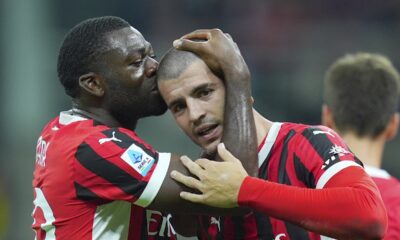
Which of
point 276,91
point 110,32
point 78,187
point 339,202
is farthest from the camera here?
point 276,91

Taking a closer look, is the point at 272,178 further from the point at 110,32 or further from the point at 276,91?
the point at 276,91

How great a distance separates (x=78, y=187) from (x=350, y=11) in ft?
27.8

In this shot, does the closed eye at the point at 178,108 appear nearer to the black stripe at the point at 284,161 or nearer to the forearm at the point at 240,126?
the forearm at the point at 240,126

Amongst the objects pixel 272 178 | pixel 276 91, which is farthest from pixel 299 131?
pixel 276 91

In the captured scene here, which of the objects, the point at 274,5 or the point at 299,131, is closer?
the point at 299,131

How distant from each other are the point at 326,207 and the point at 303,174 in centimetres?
34

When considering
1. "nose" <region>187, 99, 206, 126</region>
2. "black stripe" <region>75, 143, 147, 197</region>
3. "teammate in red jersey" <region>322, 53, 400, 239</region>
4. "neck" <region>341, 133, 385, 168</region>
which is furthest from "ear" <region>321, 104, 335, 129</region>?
"black stripe" <region>75, 143, 147, 197</region>

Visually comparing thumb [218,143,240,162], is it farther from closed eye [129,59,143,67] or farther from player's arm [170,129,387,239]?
closed eye [129,59,143,67]

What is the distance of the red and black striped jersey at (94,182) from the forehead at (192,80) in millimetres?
291

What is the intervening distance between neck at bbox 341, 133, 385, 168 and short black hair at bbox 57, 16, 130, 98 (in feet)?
5.52

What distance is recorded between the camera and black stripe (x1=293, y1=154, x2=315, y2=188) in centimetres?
374

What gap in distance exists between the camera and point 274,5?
1159 centimetres

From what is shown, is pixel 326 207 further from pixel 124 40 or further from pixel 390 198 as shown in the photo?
pixel 390 198

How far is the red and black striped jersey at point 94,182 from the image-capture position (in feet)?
12.3
